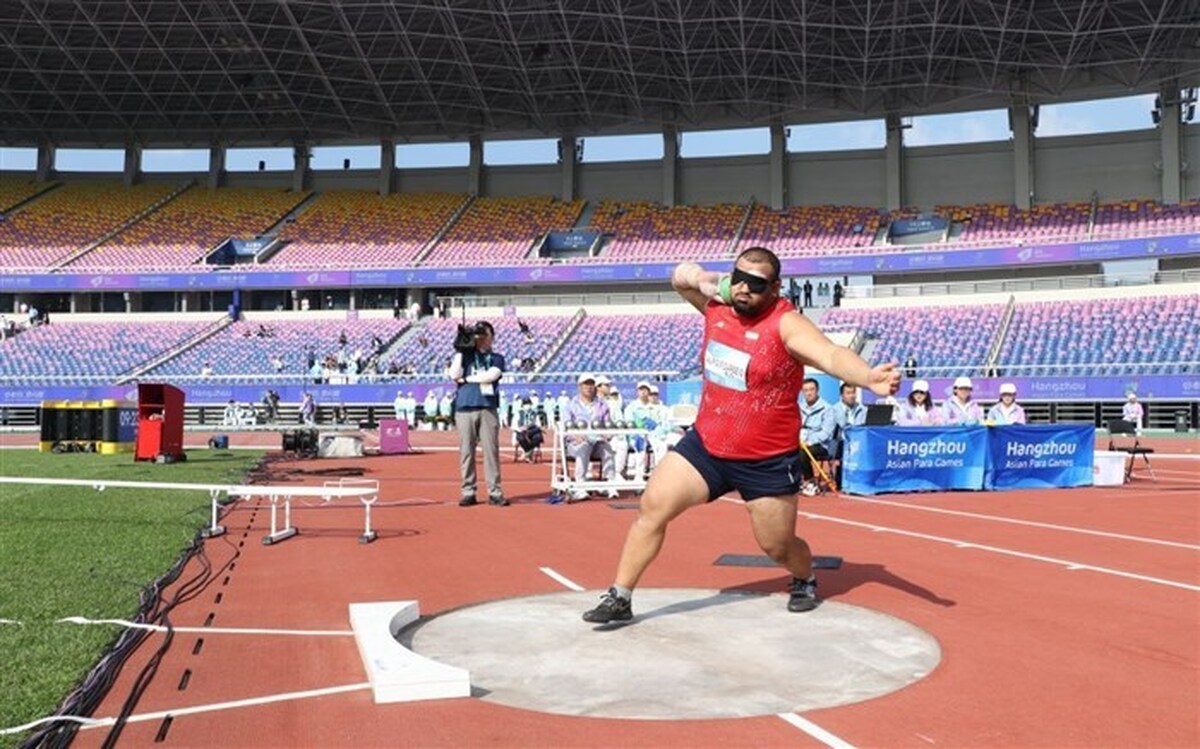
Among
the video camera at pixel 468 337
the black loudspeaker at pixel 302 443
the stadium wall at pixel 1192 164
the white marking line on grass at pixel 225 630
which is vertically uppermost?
the stadium wall at pixel 1192 164

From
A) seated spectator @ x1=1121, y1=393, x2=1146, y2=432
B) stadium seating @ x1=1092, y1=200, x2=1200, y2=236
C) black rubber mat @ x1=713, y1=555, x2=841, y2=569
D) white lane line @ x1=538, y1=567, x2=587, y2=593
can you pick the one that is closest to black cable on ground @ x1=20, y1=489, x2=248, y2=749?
white lane line @ x1=538, y1=567, x2=587, y2=593

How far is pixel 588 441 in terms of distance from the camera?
15164 mm

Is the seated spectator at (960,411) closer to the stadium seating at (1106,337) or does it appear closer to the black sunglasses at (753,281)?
the black sunglasses at (753,281)

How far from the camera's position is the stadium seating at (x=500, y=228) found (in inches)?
1988

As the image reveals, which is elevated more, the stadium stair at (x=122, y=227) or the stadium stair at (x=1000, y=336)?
the stadium stair at (x=122, y=227)

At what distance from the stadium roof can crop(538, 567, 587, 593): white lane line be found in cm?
3552

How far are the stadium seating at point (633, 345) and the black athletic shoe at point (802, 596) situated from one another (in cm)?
3455

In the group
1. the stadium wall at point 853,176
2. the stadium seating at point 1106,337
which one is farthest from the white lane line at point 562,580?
the stadium wall at point 853,176

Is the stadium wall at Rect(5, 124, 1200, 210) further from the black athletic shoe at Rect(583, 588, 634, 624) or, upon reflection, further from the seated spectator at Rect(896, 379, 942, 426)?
the black athletic shoe at Rect(583, 588, 634, 624)

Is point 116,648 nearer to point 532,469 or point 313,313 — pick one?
point 532,469

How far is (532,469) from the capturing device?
20.8 metres

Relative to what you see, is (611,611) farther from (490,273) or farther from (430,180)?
(430,180)

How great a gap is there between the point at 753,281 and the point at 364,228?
1998 inches

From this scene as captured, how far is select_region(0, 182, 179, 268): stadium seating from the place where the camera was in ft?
171
